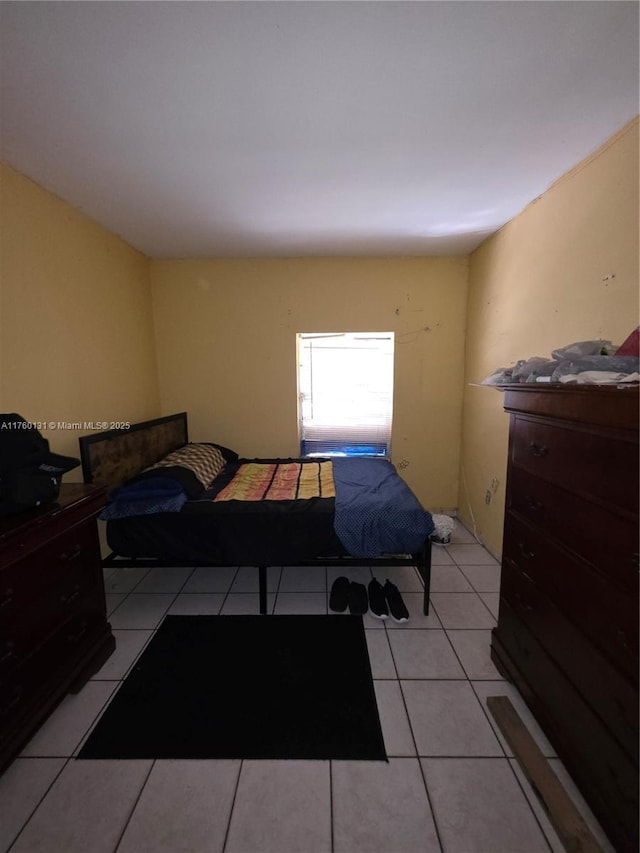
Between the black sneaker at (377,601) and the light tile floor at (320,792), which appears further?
the black sneaker at (377,601)

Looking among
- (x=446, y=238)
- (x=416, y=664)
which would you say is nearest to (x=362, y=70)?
(x=446, y=238)

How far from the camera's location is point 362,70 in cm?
130

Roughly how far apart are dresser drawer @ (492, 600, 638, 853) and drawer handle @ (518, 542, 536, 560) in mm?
329

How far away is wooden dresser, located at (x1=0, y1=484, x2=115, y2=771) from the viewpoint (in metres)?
1.33

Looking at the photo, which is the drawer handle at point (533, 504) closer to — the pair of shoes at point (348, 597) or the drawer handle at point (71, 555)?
the pair of shoes at point (348, 597)

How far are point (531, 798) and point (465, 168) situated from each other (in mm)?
2949

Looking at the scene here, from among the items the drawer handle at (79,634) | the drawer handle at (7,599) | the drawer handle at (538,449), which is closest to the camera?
the drawer handle at (7,599)

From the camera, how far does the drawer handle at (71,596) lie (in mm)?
1608

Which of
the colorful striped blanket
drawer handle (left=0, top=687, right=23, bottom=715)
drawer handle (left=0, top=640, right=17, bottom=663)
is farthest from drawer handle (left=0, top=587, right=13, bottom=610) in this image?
the colorful striped blanket

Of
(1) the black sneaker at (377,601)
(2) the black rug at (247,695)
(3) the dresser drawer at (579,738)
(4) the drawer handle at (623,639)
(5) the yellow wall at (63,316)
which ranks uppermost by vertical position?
(5) the yellow wall at (63,316)

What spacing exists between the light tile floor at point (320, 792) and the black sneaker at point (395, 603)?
0.30 m

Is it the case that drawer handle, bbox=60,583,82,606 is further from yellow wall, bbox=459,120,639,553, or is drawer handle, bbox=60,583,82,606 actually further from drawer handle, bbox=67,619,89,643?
yellow wall, bbox=459,120,639,553

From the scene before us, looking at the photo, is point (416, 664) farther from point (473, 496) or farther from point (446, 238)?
point (446, 238)

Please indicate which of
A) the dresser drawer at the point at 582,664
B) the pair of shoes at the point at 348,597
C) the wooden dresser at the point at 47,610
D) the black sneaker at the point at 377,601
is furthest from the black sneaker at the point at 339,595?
the wooden dresser at the point at 47,610
